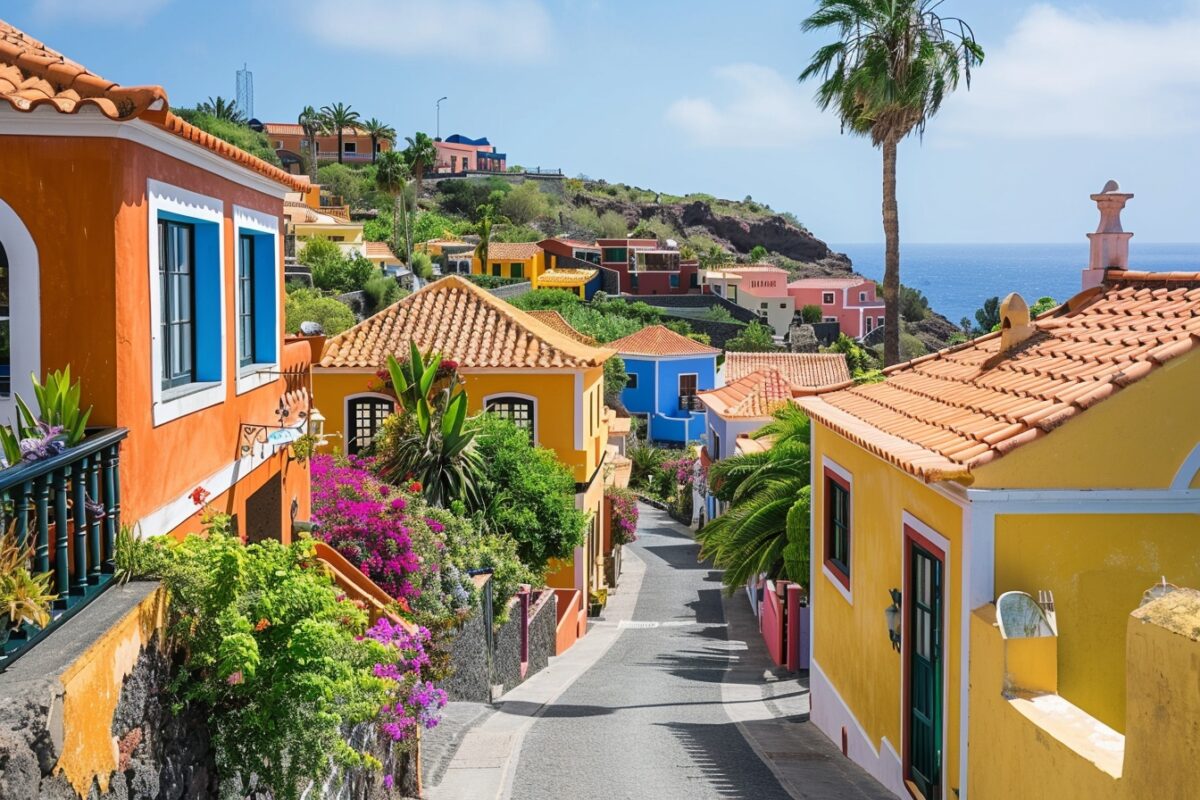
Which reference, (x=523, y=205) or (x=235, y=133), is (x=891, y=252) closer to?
(x=235, y=133)

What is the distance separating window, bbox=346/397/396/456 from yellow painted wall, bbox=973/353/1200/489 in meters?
18.9

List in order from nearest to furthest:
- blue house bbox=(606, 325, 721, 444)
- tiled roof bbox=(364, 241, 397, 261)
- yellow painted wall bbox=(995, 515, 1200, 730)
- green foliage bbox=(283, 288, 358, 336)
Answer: yellow painted wall bbox=(995, 515, 1200, 730) → green foliage bbox=(283, 288, 358, 336) → blue house bbox=(606, 325, 721, 444) → tiled roof bbox=(364, 241, 397, 261)

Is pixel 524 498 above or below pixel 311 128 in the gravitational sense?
below

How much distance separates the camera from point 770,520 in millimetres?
22156

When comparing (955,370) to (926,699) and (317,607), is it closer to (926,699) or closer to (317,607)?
(926,699)

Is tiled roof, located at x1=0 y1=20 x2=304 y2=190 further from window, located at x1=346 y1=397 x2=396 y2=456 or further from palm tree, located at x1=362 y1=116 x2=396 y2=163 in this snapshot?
palm tree, located at x1=362 y1=116 x2=396 y2=163

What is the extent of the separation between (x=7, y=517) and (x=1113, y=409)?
24.3 ft

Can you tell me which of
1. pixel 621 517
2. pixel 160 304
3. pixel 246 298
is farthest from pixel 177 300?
pixel 621 517

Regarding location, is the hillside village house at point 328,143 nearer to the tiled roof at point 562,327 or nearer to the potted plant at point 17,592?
the tiled roof at point 562,327

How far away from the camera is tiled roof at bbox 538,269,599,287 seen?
3770 inches

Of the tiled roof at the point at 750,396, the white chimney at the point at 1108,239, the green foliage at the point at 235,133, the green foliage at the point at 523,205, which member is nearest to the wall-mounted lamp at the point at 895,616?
the white chimney at the point at 1108,239

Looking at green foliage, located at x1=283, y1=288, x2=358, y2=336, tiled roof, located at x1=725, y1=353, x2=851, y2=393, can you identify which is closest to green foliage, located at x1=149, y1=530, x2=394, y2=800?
green foliage, located at x1=283, y1=288, x2=358, y2=336

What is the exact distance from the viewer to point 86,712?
591 cm

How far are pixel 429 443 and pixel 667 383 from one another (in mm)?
48297
